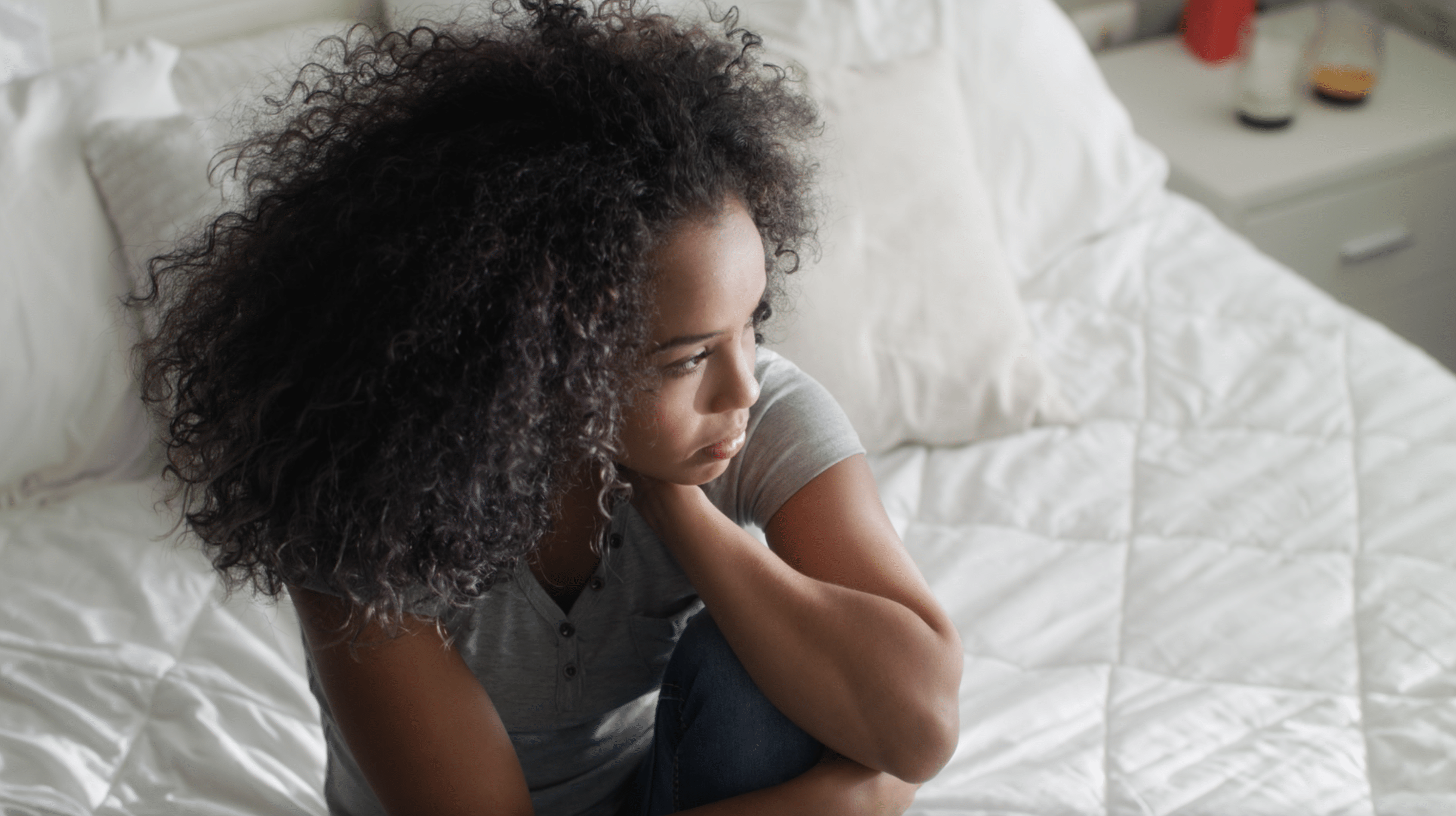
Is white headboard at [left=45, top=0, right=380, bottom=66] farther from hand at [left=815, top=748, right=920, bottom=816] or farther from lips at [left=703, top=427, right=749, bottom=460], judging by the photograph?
hand at [left=815, top=748, right=920, bottom=816]

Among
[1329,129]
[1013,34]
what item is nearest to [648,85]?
[1013,34]

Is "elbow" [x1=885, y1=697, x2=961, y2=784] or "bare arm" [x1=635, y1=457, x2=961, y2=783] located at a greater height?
"bare arm" [x1=635, y1=457, x2=961, y2=783]

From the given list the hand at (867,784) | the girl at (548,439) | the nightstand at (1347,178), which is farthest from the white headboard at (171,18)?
the nightstand at (1347,178)

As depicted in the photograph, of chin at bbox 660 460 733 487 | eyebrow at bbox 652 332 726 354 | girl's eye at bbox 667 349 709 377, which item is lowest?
chin at bbox 660 460 733 487

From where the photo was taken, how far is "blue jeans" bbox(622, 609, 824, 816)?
91 centimetres

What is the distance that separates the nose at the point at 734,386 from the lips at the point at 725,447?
0.11 ft

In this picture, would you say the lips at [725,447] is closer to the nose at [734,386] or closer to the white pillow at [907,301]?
the nose at [734,386]

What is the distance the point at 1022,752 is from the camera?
1.09 m

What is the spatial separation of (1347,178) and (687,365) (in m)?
1.54

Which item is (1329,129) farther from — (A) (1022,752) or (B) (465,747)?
(B) (465,747)

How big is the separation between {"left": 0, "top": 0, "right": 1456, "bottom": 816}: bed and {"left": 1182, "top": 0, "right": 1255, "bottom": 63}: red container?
A: 0.63 metres

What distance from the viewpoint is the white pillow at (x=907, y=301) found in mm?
1408

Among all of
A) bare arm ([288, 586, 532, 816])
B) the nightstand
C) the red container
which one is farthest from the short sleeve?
the red container

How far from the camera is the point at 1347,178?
1.92 m
